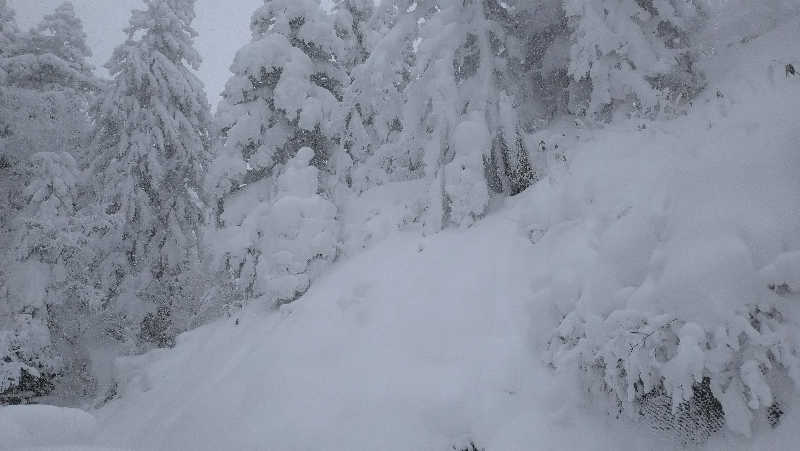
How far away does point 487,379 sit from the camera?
439 centimetres

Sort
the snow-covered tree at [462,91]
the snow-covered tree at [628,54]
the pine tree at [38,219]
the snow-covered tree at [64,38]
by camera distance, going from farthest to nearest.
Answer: the snow-covered tree at [64,38]
the pine tree at [38,219]
the snow-covered tree at [462,91]
the snow-covered tree at [628,54]

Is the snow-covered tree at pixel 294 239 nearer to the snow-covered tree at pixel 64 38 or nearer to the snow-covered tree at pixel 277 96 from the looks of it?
the snow-covered tree at pixel 277 96

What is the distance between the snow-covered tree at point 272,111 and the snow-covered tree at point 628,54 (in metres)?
5.62

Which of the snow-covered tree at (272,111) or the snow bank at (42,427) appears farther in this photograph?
the snow-covered tree at (272,111)

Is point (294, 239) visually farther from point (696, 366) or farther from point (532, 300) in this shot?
point (696, 366)

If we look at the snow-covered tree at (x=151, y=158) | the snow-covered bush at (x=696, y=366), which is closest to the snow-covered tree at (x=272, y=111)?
the snow-covered tree at (x=151, y=158)

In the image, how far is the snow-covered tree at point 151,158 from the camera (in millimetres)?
14773

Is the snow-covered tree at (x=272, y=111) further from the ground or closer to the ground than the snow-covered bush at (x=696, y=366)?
further from the ground

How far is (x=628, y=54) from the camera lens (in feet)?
23.7

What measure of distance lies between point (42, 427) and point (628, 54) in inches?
339

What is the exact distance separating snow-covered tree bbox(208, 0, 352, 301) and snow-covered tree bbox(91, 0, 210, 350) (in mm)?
3892

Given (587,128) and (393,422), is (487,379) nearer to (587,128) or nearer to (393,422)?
(393,422)

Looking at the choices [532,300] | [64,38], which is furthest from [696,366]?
[64,38]

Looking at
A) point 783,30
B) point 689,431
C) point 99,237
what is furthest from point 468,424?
point 99,237
